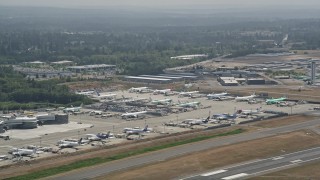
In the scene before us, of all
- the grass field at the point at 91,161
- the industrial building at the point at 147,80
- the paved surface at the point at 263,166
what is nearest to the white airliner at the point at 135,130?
the grass field at the point at 91,161

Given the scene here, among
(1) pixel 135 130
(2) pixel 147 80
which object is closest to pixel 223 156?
(1) pixel 135 130

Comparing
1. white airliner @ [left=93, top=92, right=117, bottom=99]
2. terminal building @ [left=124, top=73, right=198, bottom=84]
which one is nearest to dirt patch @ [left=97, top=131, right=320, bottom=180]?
white airliner @ [left=93, top=92, right=117, bottom=99]

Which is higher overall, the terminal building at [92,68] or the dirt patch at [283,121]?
the dirt patch at [283,121]

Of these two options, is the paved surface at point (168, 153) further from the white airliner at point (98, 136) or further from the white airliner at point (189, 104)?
the white airliner at point (189, 104)

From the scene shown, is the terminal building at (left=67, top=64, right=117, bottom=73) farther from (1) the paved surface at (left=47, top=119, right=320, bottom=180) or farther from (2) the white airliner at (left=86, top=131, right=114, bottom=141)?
(1) the paved surface at (left=47, top=119, right=320, bottom=180)

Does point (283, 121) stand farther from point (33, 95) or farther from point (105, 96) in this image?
point (33, 95)

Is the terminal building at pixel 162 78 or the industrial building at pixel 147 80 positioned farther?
the terminal building at pixel 162 78

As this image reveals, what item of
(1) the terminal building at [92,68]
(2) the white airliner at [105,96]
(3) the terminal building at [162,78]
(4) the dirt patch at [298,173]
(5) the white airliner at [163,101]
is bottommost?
(1) the terminal building at [92,68]
